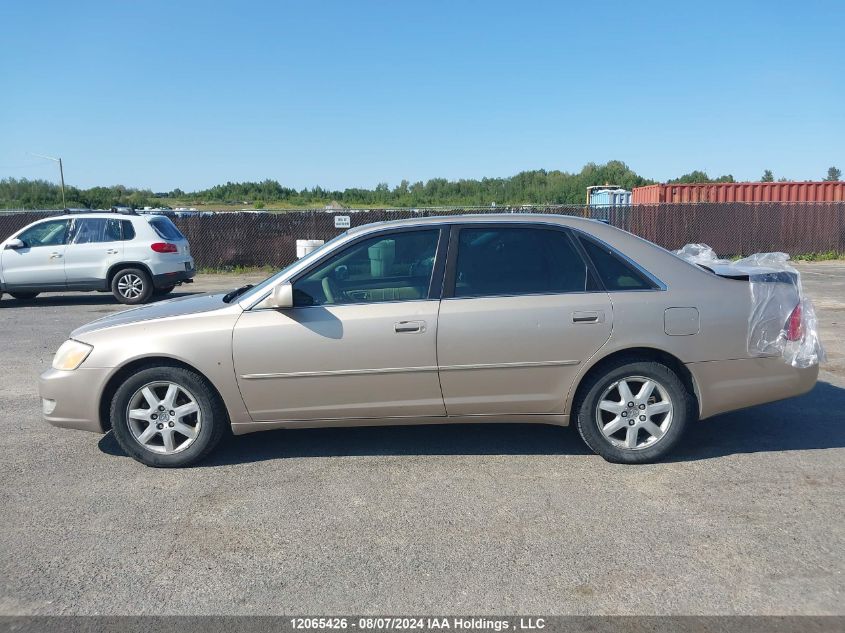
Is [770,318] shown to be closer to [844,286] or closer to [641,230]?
[844,286]

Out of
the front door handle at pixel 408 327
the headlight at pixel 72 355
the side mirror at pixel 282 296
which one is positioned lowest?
the headlight at pixel 72 355

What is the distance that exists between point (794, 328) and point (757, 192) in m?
23.1

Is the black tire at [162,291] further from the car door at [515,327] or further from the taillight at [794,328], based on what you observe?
the taillight at [794,328]

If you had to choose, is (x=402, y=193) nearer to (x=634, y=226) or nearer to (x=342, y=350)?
(x=634, y=226)

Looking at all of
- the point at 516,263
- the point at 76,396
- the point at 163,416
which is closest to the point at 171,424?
the point at 163,416

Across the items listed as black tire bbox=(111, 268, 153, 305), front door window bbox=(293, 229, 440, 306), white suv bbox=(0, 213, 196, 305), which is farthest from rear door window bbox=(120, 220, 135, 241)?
front door window bbox=(293, 229, 440, 306)

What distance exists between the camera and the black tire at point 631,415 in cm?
467

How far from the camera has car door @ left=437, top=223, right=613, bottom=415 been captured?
4.63 meters

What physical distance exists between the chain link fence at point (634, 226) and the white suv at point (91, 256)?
632cm

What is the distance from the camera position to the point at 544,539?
376 centimetres

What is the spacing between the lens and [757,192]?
25594 millimetres

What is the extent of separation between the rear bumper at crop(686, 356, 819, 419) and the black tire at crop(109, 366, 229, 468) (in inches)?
119

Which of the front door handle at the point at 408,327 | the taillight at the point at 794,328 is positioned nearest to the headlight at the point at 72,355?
the front door handle at the point at 408,327

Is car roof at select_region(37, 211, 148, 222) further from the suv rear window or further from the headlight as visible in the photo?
the headlight
